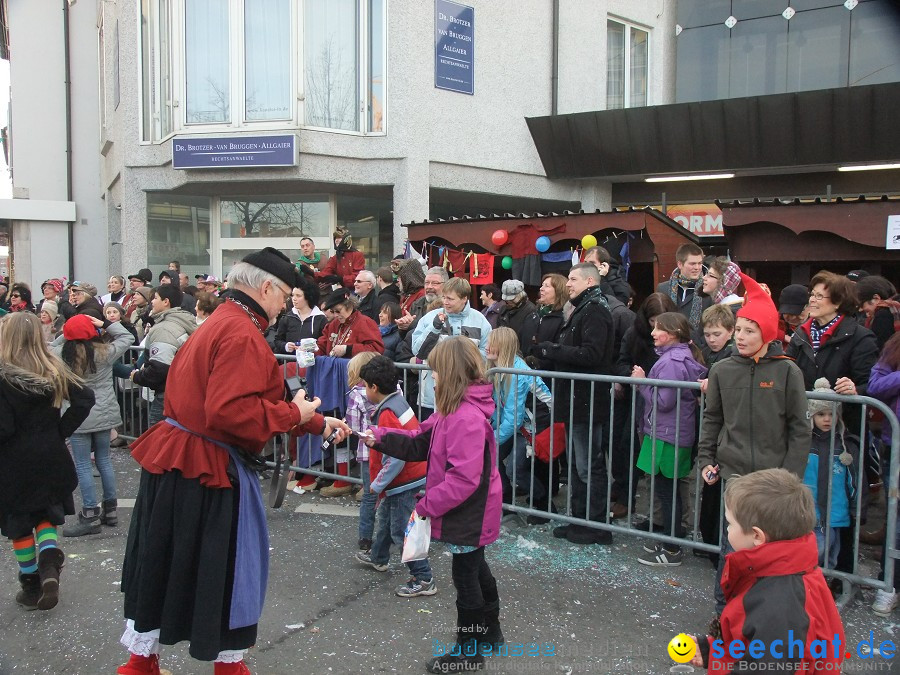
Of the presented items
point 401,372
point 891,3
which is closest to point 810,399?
point 401,372

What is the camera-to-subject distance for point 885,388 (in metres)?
4.45

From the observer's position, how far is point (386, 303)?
7.50 metres

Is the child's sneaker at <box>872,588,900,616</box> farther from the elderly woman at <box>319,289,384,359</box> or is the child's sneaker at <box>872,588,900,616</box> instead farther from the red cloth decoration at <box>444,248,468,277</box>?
the red cloth decoration at <box>444,248,468,277</box>

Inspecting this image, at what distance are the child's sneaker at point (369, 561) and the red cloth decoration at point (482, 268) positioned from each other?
681 centimetres

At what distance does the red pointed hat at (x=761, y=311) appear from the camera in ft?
13.0

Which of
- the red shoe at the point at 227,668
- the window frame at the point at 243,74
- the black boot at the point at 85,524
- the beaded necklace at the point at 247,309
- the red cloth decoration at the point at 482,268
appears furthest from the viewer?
the window frame at the point at 243,74

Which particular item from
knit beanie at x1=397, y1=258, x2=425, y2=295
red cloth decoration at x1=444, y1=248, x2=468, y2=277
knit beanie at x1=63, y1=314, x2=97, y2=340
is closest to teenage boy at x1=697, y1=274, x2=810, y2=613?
knit beanie at x1=397, y1=258, x2=425, y2=295

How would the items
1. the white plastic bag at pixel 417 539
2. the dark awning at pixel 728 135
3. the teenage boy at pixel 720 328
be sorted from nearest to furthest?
the white plastic bag at pixel 417 539 < the teenage boy at pixel 720 328 < the dark awning at pixel 728 135

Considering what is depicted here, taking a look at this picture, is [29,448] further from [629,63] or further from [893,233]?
[629,63]

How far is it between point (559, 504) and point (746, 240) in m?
5.17

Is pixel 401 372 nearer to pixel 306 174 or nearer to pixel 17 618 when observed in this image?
pixel 17 618

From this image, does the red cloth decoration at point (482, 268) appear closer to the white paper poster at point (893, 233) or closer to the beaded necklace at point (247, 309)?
the white paper poster at point (893, 233)

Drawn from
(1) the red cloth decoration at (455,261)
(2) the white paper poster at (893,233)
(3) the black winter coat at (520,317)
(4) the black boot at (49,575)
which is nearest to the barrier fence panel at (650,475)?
(3) the black winter coat at (520,317)

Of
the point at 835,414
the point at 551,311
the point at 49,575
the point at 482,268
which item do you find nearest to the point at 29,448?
the point at 49,575
